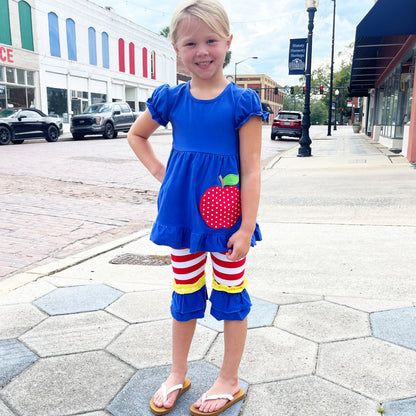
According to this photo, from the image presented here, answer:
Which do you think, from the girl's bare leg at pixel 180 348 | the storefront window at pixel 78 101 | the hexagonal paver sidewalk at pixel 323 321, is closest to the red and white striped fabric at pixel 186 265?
the girl's bare leg at pixel 180 348

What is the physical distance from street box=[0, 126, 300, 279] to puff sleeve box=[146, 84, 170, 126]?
7.66 ft

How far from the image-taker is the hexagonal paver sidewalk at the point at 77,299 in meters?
2.78

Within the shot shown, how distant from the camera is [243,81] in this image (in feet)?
281

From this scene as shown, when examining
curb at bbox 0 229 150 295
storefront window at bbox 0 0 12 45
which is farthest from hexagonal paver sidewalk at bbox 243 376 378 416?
storefront window at bbox 0 0 12 45

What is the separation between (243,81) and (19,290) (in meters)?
86.7

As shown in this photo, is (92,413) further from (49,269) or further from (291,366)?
(49,269)

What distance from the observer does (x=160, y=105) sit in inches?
72.2

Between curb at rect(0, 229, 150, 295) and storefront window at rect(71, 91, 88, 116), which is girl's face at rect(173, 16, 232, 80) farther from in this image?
storefront window at rect(71, 91, 88, 116)

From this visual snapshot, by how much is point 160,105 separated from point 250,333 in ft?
4.55

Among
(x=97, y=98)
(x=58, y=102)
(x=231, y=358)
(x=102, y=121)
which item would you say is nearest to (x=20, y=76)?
(x=58, y=102)

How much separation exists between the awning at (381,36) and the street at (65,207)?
6.24m

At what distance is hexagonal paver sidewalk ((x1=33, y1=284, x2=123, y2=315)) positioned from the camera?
2777mm

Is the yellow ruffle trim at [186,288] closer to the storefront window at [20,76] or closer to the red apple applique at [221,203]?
the red apple applique at [221,203]

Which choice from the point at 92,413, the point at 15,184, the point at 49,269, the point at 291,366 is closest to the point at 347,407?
the point at 291,366
